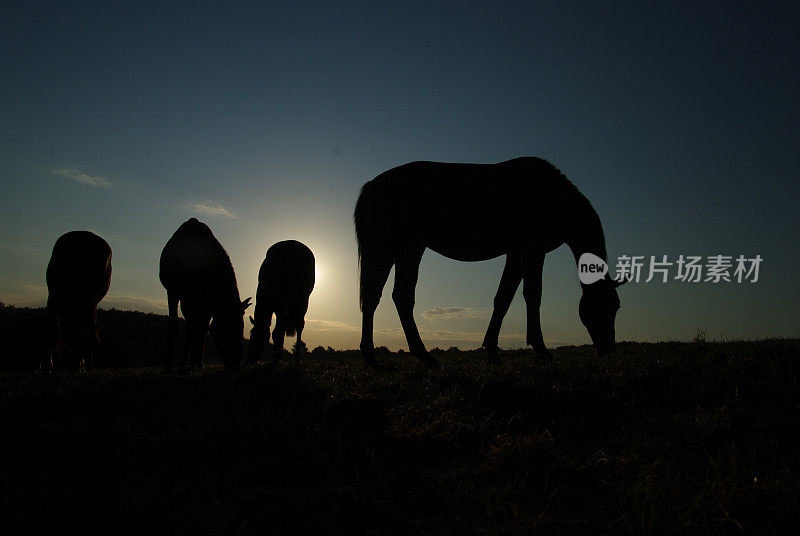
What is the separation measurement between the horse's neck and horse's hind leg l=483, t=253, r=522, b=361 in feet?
4.14

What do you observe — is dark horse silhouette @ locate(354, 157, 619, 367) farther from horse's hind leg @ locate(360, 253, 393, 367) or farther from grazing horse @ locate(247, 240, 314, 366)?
grazing horse @ locate(247, 240, 314, 366)

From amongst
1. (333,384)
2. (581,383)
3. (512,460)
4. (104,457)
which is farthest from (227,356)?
(512,460)

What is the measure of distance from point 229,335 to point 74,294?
132 inches

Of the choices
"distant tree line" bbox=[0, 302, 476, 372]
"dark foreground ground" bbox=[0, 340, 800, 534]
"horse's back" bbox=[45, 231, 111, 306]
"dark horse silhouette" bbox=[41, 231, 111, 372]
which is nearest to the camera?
"dark foreground ground" bbox=[0, 340, 800, 534]

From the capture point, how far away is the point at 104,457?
360cm

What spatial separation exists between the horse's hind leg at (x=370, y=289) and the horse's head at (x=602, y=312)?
3867 mm

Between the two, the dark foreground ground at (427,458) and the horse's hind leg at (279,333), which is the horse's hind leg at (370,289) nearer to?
the horse's hind leg at (279,333)

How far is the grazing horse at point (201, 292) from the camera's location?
959cm

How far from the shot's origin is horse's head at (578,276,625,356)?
920 centimetres

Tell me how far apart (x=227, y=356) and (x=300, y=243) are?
4021mm

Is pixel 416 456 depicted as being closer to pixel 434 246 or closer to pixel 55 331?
pixel 434 246

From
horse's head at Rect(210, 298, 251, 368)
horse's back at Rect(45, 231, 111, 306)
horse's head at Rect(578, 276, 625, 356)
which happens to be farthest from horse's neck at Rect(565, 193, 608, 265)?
horse's back at Rect(45, 231, 111, 306)

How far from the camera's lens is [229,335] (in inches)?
410
